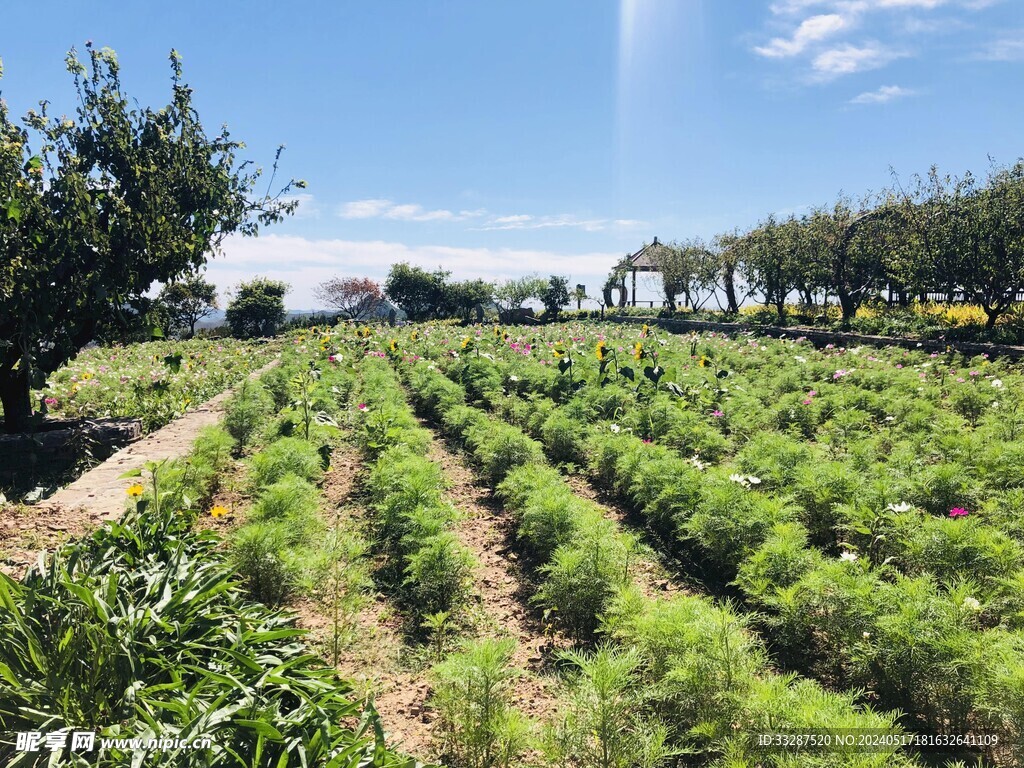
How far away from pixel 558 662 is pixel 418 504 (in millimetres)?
1952

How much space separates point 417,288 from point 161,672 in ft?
156

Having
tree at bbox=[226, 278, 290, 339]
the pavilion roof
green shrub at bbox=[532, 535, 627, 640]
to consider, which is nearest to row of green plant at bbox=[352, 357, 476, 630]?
green shrub at bbox=[532, 535, 627, 640]

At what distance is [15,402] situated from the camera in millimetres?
6641

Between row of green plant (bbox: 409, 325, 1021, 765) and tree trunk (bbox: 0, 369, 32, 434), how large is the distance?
22.9 feet

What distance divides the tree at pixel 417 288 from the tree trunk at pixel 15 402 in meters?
41.9

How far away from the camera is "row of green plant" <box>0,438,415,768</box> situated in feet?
7.08

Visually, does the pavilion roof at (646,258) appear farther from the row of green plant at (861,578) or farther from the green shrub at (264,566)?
the green shrub at (264,566)

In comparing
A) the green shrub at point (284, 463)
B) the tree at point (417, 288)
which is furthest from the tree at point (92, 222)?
the tree at point (417, 288)

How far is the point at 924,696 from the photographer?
2863 mm

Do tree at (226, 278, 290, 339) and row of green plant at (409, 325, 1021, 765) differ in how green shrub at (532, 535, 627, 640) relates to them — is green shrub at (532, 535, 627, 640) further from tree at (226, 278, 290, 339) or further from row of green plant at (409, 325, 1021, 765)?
tree at (226, 278, 290, 339)

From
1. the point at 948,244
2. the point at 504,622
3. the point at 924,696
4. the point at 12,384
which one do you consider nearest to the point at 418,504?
the point at 504,622

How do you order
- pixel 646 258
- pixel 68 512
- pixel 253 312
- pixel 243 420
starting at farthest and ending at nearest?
1. pixel 646 258
2. pixel 253 312
3. pixel 243 420
4. pixel 68 512

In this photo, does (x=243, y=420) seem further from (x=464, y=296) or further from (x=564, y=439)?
(x=464, y=296)

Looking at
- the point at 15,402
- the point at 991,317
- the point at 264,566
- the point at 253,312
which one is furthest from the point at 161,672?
the point at 253,312
